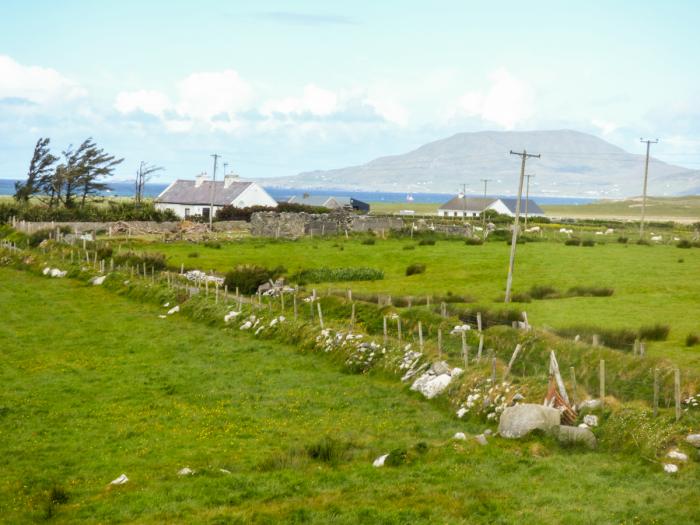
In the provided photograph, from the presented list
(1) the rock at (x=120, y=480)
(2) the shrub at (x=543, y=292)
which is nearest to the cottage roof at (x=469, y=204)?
(2) the shrub at (x=543, y=292)

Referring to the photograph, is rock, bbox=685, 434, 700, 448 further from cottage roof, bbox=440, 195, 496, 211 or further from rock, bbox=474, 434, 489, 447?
cottage roof, bbox=440, 195, 496, 211

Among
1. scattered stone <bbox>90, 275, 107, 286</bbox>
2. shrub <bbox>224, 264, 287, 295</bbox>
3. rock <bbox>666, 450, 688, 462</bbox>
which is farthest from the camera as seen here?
scattered stone <bbox>90, 275, 107, 286</bbox>

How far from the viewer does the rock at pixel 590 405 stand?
24000mm

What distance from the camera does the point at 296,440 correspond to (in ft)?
81.9

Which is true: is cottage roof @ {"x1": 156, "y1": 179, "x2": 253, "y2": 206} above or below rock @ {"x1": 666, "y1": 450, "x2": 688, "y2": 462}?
above

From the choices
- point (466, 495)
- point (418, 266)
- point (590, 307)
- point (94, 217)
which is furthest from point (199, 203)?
point (466, 495)

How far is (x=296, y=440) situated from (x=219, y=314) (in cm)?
2165

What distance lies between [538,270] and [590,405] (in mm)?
40192

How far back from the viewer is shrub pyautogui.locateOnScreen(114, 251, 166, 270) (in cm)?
6531

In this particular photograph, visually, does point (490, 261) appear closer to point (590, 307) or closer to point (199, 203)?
point (590, 307)

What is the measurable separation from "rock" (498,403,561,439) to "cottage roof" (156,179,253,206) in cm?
10468

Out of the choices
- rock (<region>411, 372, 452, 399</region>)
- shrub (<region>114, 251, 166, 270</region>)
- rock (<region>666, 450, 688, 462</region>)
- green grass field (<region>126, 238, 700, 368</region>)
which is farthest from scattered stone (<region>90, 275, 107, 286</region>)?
rock (<region>666, 450, 688, 462</region>)

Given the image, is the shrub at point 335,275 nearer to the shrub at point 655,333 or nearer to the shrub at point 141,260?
the shrub at point 141,260

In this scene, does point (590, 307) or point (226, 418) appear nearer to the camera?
point (226, 418)
